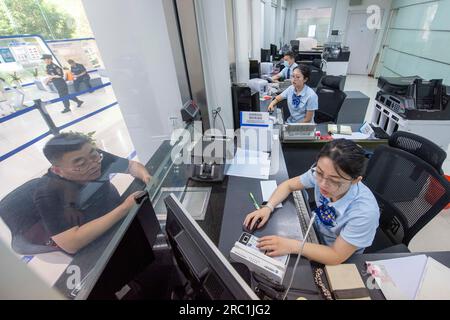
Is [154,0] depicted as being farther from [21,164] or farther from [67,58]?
[21,164]

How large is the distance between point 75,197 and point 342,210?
1128 millimetres

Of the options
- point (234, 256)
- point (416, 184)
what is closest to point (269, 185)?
point (234, 256)

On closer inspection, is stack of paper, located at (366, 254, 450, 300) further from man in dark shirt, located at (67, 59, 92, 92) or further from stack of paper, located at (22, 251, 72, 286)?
man in dark shirt, located at (67, 59, 92, 92)

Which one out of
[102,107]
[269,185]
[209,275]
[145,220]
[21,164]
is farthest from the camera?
[269,185]

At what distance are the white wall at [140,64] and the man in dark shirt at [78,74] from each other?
0.81 feet


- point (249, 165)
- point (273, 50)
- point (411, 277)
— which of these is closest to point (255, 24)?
point (273, 50)

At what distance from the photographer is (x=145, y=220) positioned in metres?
0.72

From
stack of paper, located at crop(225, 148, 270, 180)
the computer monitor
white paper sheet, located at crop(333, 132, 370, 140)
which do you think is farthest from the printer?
the computer monitor

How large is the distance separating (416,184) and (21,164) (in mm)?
1695

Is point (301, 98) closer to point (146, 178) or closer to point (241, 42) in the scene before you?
point (241, 42)

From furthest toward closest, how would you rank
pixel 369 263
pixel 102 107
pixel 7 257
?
pixel 102 107 → pixel 369 263 → pixel 7 257

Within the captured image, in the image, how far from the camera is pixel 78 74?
2.76ft

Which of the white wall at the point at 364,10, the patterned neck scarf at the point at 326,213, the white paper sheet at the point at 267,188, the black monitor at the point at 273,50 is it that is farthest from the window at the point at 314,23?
the patterned neck scarf at the point at 326,213

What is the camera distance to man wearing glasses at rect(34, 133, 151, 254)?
67 centimetres
